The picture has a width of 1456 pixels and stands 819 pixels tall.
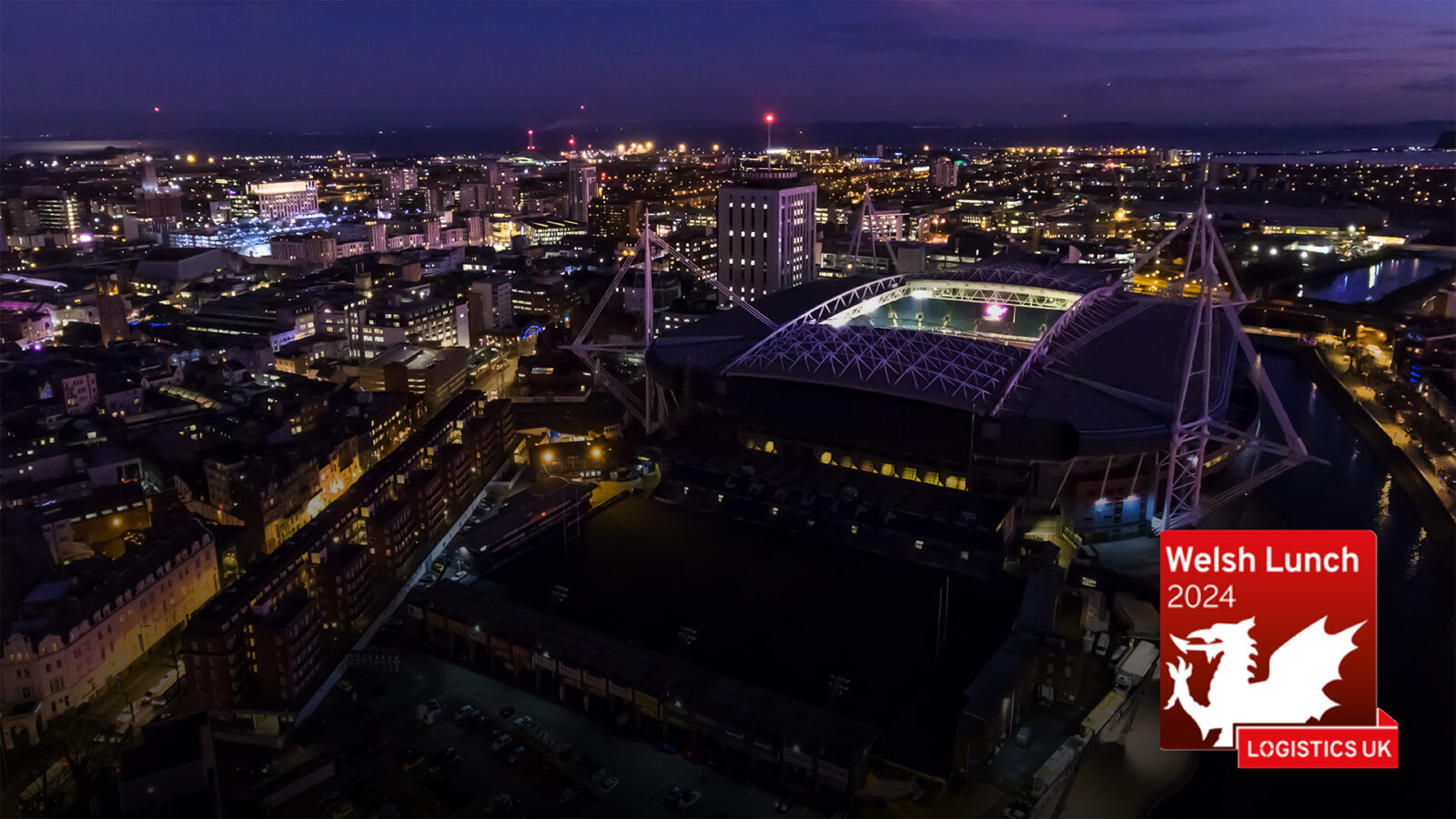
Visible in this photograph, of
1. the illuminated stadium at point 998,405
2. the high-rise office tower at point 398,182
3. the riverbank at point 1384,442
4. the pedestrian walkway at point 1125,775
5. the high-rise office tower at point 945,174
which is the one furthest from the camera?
the high-rise office tower at point 945,174

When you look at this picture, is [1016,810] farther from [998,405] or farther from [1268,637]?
[998,405]

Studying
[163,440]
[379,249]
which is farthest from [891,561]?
[379,249]

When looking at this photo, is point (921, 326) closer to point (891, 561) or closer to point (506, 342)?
point (891, 561)

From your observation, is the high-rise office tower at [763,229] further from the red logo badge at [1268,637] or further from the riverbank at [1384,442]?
the red logo badge at [1268,637]

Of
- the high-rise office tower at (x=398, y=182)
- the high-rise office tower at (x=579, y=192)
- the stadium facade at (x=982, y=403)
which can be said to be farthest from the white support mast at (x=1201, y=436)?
the high-rise office tower at (x=398, y=182)

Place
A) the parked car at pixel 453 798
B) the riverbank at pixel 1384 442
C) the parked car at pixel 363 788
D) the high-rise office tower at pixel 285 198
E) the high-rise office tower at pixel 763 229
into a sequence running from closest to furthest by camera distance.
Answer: the parked car at pixel 453 798 → the parked car at pixel 363 788 → the riverbank at pixel 1384 442 → the high-rise office tower at pixel 763 229 → the high-rise office tower at pixel 285 198

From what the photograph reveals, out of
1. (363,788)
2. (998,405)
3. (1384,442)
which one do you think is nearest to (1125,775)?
(998,405)

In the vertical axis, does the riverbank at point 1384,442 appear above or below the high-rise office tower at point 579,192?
below
